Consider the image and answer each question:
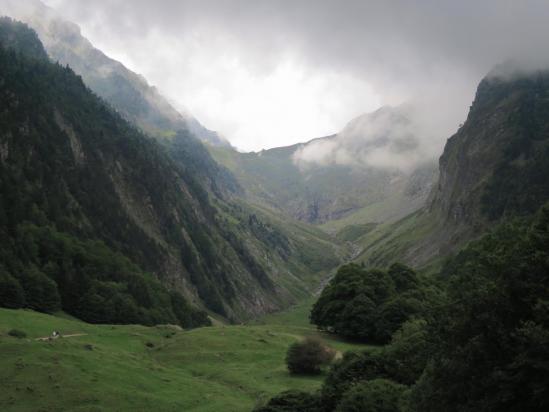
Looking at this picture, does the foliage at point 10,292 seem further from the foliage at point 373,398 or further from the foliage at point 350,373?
the foliage at point 373,398

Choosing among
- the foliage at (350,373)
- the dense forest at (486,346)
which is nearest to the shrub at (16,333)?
the dense forest at (486,346)

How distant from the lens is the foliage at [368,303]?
87.7 m

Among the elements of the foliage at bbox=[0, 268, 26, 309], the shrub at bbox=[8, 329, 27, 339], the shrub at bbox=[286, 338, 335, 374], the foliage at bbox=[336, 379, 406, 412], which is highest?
the foliage at bbox=[0, 268, 26, 309]

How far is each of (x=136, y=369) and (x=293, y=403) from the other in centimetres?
1868

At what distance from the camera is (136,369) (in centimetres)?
5578

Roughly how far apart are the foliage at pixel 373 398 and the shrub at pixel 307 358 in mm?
21120

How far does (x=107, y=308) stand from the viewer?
102m

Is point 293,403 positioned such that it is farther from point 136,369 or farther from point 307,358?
point 136,369

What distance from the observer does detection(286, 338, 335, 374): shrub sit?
209 ft

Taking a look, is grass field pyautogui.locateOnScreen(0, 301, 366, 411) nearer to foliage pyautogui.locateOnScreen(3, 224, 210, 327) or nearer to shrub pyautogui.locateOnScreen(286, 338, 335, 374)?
shrub pyautogui.locateOnScreen(286, 338, 335, 374)

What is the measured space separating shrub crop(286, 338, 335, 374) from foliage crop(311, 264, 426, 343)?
862 inches

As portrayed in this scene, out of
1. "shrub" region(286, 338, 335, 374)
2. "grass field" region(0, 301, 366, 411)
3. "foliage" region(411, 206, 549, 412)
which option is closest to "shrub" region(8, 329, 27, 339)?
"grass field" region(0, 301, 366, 411)

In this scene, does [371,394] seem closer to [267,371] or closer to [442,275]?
[267,371]

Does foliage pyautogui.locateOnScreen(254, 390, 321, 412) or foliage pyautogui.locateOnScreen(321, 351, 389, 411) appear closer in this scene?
foliage pyautogui.locateOnScreen(254, 390, 321, 412)
